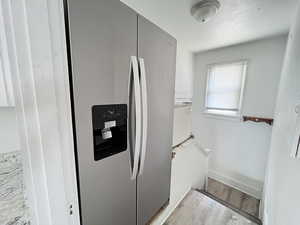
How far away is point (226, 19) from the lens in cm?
137

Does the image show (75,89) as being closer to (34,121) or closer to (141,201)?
(34,121)

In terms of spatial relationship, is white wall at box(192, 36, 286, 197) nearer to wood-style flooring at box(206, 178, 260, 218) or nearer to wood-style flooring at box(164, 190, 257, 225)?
wood-style flooring at box(206, 178, 260, 218)

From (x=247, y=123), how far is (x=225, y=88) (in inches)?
28.9

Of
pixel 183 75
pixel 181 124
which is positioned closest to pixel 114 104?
pixel 181 124

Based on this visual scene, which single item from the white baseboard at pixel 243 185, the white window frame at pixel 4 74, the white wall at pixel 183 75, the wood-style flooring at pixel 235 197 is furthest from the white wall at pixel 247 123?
the white window frame at pixel 4 74

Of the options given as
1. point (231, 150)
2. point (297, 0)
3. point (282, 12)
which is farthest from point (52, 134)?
point (231, 150)

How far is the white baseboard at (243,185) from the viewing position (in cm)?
214

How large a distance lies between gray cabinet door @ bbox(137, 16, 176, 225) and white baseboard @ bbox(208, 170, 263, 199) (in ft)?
6.37

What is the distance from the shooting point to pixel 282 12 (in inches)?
49.6

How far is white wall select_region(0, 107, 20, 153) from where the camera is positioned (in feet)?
1.16

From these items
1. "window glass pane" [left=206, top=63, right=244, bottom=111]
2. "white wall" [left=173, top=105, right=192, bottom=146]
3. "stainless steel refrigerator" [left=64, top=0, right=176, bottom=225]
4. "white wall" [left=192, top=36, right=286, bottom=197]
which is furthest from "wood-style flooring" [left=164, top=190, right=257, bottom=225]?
"window glass pane" [left=206, top=63, right=244, bottom=111]

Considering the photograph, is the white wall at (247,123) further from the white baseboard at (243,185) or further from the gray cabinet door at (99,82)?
the gray cabinet door at (99,82)

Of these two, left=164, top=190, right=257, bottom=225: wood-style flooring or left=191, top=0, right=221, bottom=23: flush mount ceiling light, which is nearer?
left=191, top=0, right=221, bottom=23: flush mount ceiling light

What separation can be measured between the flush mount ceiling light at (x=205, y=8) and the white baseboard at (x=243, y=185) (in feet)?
8.83
